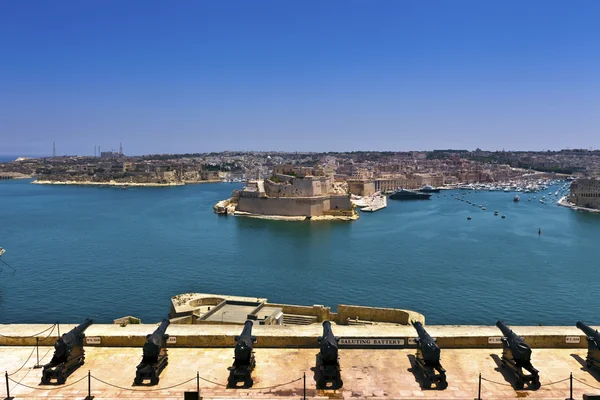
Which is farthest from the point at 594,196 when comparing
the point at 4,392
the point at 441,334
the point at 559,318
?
the point at 4,392

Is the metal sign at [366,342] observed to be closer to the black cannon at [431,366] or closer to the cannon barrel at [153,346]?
the black cannon at [431,366]

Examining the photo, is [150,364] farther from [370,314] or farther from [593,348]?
[370,314]

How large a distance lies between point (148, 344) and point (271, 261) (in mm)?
18276

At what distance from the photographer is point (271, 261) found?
2262 centimetres

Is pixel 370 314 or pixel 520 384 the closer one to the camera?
pixel 520 384

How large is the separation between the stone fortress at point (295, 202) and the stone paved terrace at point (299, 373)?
33.2m

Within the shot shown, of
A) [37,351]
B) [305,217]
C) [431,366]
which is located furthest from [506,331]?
[305,217]

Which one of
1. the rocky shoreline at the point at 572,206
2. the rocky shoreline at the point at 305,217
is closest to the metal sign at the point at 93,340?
the rocky shoreline at the point at 305,217

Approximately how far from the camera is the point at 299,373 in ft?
15.3

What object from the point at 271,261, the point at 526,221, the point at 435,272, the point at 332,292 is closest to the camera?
the point at 332,292

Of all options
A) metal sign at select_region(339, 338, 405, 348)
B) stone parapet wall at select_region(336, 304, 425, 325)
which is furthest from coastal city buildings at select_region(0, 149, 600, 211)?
metal sign at select_region(339, 338, 405, 348)

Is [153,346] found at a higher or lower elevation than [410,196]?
higher

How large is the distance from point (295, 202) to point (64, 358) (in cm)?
3503

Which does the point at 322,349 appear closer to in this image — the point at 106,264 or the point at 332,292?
the point at 332,292
